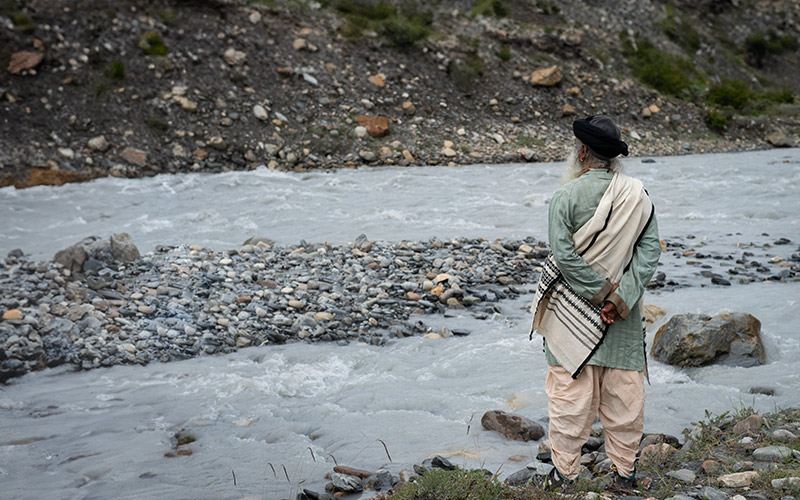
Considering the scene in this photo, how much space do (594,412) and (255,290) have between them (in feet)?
16.4

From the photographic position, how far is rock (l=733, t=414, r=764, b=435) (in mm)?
3859

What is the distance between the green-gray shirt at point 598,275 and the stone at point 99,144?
14.8 meters

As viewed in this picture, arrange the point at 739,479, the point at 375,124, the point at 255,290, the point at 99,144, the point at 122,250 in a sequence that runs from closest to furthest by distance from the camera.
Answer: the point at 739,479 → the point at 255,290 → the point at 122,250 → the point at 99,144 → the point at 375,124

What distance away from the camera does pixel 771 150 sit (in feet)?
63.1

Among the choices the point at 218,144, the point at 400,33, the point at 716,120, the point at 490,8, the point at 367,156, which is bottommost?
the point at 367,156

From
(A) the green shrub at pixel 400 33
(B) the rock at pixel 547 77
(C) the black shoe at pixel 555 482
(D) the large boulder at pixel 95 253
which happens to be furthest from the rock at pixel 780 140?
(C) the black shoe at pixel 555 482

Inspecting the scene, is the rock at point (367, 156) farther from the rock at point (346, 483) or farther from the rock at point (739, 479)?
the rock at point (739, 479)

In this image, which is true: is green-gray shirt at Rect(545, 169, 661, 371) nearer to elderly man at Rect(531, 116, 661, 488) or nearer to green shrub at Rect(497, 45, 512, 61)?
elderly man at Rect(531, 116, 661, 488)

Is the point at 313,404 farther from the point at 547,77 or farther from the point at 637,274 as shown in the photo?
the point at 547,77

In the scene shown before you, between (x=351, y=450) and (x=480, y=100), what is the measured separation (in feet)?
55.7

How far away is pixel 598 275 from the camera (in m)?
3.12

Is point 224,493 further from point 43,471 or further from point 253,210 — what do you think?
point 253,210

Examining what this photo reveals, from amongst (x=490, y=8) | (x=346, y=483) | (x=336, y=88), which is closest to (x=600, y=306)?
(x=346, y=483)

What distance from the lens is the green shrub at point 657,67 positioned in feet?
74.8
